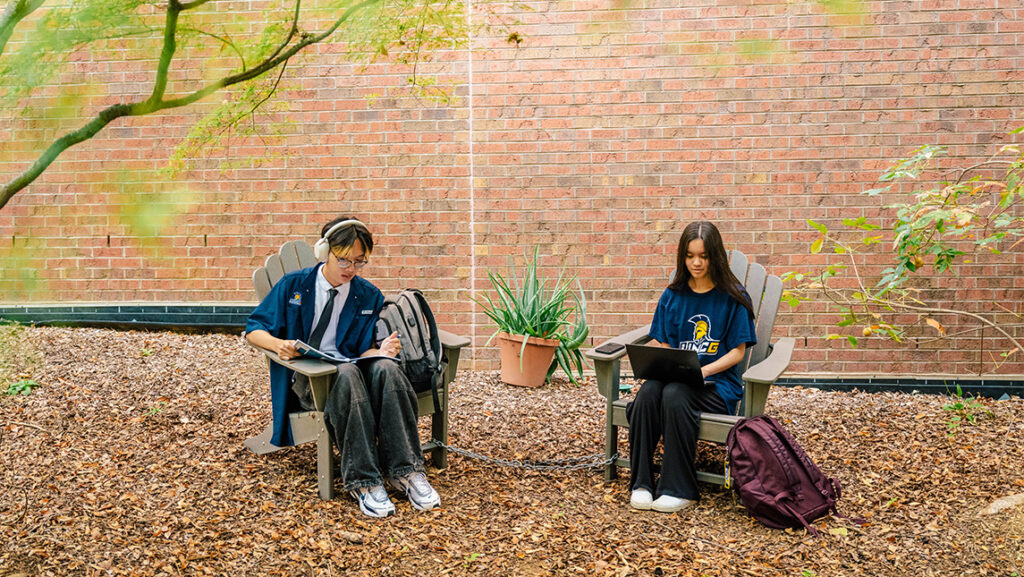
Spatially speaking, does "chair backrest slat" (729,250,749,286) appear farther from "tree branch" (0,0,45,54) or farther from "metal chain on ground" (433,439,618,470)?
"tree branch" (0,0,45,54)

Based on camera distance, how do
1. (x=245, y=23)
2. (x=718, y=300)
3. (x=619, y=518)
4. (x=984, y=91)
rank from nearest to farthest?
(x=245, y=23), (x=619, y=518), (x=718, y=300), (x=984, y=91)

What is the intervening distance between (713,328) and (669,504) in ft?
2.47

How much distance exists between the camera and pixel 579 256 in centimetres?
534

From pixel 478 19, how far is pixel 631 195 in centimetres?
152

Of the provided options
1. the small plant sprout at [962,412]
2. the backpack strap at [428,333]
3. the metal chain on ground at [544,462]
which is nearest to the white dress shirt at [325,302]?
the backpack strap at [428,333]

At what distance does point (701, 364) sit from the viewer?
3441 millimetres

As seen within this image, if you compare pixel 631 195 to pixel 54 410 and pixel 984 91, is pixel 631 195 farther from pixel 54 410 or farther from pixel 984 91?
pixel 54 410

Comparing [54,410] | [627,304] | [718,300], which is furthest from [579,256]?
[54,410]

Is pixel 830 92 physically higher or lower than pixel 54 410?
higher

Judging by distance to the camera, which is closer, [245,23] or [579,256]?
[245,23]

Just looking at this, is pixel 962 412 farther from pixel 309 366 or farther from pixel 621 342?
pixel 309 366

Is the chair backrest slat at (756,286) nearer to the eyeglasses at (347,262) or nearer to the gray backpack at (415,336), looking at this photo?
the gray backpack at (415,336)

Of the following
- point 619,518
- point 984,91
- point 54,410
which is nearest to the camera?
point 619,518

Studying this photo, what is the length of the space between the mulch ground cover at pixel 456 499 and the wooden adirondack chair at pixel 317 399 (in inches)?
4.7
